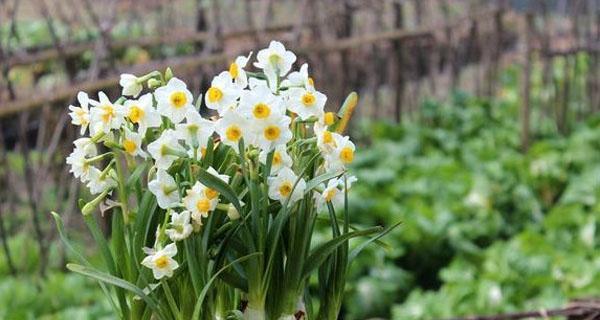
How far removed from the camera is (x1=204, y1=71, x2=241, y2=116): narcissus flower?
1182 millimetres

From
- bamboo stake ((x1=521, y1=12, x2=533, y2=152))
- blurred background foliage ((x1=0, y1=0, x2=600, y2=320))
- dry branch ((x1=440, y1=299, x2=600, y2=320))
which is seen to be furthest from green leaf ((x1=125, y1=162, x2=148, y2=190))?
bamboo stake ((x1=521, y1=12, x2=533, y2=152))

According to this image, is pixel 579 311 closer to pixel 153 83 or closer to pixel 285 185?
pixel 285 185

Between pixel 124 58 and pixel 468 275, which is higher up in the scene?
pixel 124 58

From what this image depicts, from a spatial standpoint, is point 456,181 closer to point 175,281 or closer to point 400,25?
point 400,25

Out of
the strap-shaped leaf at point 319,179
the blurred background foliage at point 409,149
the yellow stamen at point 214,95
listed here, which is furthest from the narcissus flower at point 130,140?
the blurred background foliage at point 409,149

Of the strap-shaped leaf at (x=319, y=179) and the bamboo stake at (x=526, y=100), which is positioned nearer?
the strap-shaped leaf at (x=319, y=179)

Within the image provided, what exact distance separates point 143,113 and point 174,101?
41mm

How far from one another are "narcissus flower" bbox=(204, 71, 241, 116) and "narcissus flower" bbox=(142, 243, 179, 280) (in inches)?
6.7

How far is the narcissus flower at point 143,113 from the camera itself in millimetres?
1192

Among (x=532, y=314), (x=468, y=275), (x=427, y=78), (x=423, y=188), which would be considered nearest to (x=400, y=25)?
(x=427, y=78)

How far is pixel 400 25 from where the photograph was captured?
6273mm

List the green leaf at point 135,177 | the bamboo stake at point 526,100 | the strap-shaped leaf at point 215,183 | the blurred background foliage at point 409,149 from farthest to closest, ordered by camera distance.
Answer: the bamboo stake at point 526,100 → the blurred background foliage at point 409,149 → the green leaf at point 135,177 → the strap-shaped leaf at point 215,183

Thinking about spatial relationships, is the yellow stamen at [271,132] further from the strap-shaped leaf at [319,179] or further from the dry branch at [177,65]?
the dry branch at [177,65]

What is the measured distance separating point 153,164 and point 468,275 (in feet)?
7.72
